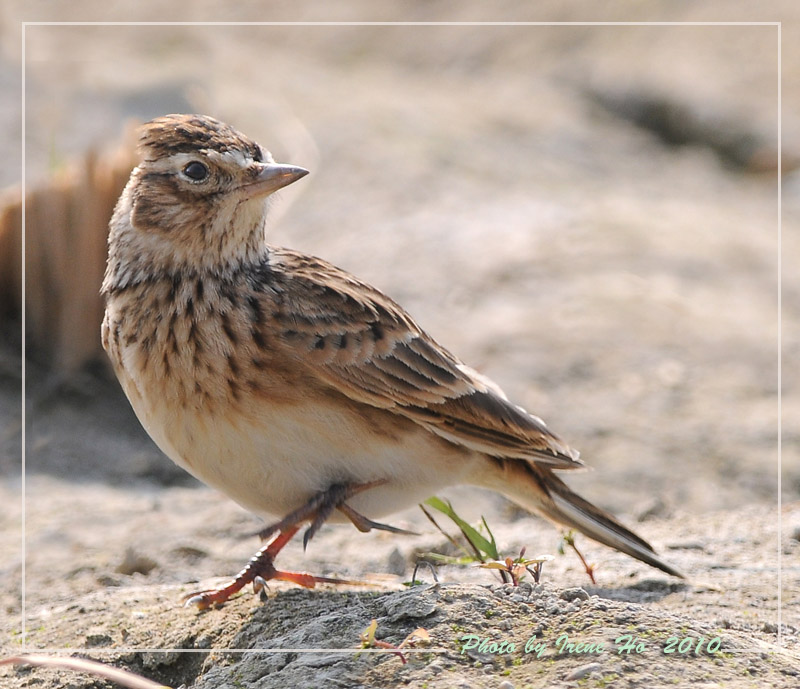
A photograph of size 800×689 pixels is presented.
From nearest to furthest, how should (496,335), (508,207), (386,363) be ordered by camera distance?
(386,363)
(496,335)
(508,207)

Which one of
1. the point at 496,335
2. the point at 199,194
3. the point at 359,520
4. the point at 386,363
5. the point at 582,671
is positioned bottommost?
the point at 582,671

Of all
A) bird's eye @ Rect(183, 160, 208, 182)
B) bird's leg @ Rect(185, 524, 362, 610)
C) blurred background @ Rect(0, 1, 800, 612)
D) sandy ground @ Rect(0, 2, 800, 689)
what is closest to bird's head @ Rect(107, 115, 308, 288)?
bird's eye @ Rect(183, 160, 208, 182)

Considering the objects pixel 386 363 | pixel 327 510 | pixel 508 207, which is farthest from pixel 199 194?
pixel 508 207

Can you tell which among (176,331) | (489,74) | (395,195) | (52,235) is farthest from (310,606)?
(489,74)

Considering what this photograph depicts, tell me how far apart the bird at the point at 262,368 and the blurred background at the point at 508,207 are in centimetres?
179

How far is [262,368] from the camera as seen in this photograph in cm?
349

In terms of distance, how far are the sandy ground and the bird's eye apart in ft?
4.34

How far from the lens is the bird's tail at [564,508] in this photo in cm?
412

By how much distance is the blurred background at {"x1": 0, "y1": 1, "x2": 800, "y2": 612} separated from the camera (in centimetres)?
615

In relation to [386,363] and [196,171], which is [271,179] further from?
[386,363]

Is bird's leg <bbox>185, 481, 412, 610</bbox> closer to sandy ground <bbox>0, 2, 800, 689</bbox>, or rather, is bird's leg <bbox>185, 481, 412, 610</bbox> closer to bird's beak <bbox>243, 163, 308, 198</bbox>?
sandy ground <bbox>0, 2, 800, 689</bbox>

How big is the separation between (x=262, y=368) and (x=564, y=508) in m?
1.34

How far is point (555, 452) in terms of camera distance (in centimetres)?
408

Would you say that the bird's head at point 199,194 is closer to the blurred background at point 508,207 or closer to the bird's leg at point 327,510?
the bird's leg at point 327,510
